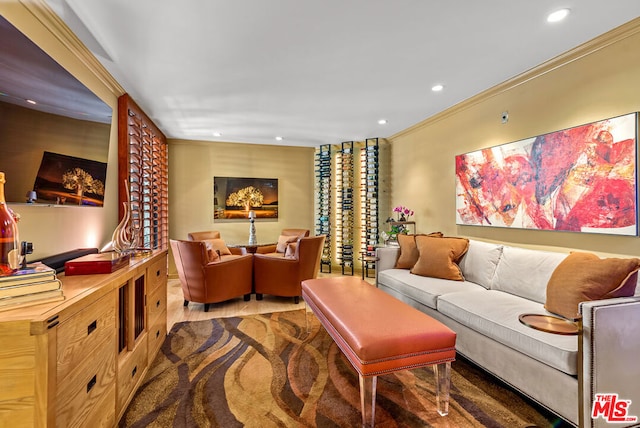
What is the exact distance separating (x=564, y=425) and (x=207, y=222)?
5407mm

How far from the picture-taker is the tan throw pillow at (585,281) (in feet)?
5.86

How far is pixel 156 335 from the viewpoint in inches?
101

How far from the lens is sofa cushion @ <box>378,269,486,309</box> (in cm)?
277

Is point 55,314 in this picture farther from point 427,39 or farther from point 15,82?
point 427,39

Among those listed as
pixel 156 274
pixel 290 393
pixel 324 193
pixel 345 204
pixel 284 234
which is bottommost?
pixel 290 393

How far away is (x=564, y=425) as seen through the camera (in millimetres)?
1731

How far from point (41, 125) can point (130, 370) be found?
1.58m

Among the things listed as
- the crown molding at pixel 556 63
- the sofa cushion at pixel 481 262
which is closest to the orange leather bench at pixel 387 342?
the sofa cushion at pixel 481 262

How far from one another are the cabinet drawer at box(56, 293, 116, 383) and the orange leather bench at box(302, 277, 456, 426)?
132cm

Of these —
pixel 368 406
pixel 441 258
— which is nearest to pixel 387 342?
pixel 368 406

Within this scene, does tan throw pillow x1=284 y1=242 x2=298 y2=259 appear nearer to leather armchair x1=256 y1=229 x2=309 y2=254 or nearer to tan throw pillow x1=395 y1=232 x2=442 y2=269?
leather armchair x1=256 y1=229 x2=309 y2=254

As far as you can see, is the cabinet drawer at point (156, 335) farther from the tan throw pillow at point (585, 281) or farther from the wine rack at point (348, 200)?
the wine rack at point (348, 200)

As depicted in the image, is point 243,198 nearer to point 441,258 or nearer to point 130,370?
point 441,258

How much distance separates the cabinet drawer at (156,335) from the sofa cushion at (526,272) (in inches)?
120
